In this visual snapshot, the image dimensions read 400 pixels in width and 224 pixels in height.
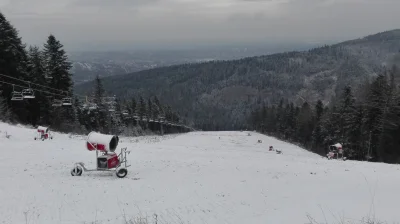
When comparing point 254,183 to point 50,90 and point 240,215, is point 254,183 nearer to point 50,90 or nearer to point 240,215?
point 240,215

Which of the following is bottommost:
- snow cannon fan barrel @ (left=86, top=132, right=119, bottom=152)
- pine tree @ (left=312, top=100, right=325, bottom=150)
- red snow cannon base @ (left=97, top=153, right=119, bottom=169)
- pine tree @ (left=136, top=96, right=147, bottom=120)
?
pine tree @ (left=312, top=100, right=325, bottom=150)

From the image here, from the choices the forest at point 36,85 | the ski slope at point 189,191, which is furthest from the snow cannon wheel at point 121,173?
the forest at point 36,85

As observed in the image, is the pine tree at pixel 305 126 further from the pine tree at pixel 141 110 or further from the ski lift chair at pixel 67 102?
the ski lift chair at pixel 67 102

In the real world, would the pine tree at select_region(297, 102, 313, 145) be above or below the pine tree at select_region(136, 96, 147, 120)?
below

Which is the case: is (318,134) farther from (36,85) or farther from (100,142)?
(100,142)

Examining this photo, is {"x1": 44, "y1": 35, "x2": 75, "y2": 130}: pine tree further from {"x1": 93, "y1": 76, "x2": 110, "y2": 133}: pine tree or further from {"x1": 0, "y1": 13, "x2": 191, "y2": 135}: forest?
{"x1": 93, "y1": 76, "x2": 110, "y2": 133}: pine tree

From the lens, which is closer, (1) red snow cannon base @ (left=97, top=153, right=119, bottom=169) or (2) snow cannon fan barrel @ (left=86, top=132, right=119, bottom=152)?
(1) red snow cannon base @ (left=97, top=153, right=119, bottom=169)

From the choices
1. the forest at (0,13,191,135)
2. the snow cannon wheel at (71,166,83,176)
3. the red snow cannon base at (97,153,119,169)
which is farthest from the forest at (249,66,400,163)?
the snow cannon wheel at (71,166,83,176)

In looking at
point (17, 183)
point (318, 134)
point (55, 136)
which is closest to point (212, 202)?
point (17, 183)

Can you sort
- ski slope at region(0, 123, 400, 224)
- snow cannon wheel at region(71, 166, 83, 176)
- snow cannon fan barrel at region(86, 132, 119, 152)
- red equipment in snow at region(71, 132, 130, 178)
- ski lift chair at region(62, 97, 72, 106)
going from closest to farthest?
ski slope at region(0, 123, 400, 224), snow cannon wheel at region(71, 166, 83, 176), red equipment in snow at region(71, 132, 130, 178), snow cannon fan barrel at region(86, 132, 119, 152), ski lift chair at region(62, 97, 72, 106)
